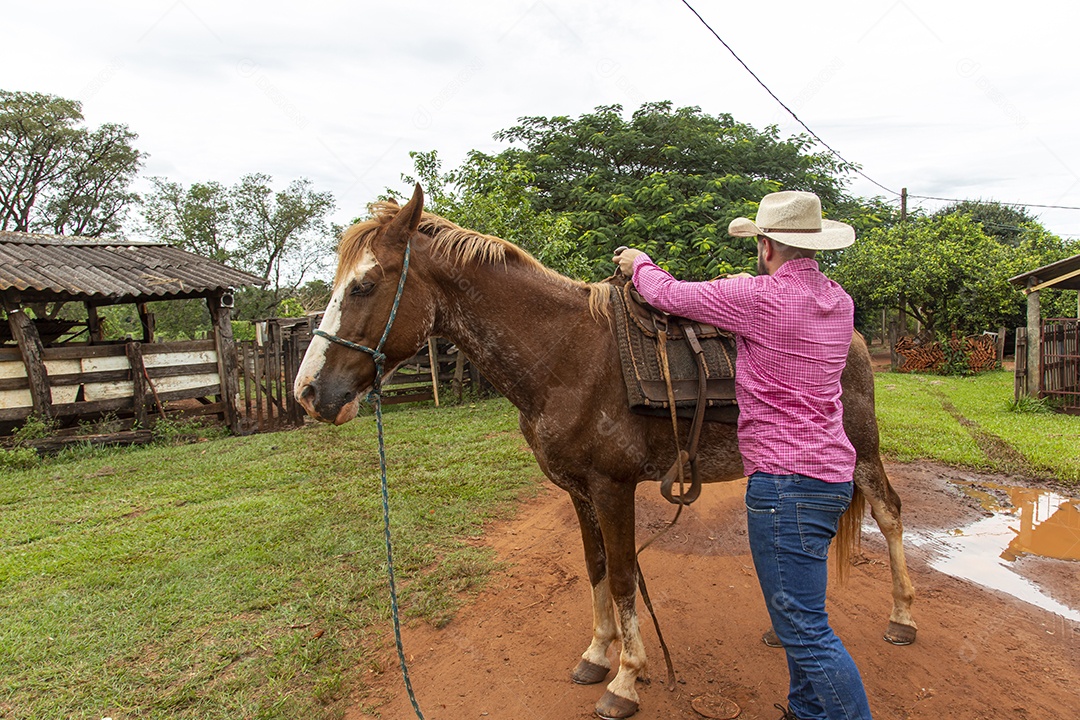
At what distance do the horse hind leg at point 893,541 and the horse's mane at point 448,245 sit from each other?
6.36ft

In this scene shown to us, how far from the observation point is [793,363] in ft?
7.00

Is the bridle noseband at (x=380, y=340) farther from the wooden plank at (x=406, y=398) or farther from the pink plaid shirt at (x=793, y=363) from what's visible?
the wooden plank at (x=406, y=398)

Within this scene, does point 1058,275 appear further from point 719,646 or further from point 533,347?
point 533,347

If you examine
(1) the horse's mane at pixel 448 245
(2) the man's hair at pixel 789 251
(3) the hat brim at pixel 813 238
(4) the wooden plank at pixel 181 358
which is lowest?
(4) the wooden plank at pixel 181 358

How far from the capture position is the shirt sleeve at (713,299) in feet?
7.13

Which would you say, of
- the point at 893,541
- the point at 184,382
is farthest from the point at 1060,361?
the point at 184,382

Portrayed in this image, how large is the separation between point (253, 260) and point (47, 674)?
23419 mm

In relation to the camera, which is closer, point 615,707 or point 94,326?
point 615,707

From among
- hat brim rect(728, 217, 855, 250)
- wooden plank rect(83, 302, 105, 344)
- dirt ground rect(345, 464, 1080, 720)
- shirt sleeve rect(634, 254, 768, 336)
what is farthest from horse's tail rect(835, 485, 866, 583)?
wooden plank rect(83, 302, 105, 344)

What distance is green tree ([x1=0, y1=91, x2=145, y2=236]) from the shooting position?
22172 millimetres

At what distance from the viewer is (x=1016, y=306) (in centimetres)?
2020

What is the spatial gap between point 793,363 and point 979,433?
894cm

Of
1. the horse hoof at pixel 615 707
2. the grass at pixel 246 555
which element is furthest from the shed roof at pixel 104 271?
the horse hoof at pixel 615 707

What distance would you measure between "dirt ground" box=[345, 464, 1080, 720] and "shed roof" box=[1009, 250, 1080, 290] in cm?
911
